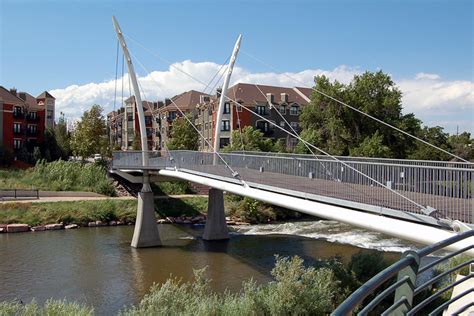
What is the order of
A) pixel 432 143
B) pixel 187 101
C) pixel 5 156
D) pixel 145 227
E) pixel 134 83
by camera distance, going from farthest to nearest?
pixel 187 101 → pixel 432 143 → pixel 5 156 → pixel 134 83 → pixel 145 227

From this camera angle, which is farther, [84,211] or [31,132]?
[31,132]

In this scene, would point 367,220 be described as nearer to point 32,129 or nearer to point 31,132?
point 31,132

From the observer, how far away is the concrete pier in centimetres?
2912

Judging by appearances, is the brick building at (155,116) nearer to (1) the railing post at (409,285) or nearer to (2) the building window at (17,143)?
Answer: (2) the building window at (17,143)

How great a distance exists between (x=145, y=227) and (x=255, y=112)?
117 feet

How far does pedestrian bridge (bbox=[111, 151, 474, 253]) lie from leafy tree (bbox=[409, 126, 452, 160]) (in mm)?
31564

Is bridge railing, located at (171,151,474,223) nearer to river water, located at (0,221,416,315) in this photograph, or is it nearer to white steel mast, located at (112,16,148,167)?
river water, located at (0,221,416,315)

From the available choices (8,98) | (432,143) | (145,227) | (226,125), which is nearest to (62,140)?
(8,98)

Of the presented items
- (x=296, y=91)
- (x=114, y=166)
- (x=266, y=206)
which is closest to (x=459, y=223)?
(x=114, y=166)

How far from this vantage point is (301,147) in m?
46.6

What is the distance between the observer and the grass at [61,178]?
41094 millimetres

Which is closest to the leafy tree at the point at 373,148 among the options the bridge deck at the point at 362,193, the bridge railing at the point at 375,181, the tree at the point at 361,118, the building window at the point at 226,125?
the tree at the point at 361,118

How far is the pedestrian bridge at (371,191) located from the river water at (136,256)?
436 cm

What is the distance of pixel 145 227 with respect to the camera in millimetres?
27641
